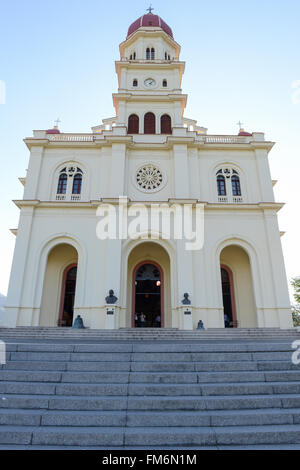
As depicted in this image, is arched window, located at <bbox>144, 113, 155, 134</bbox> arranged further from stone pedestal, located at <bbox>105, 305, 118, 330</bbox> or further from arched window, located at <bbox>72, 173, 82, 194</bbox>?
→ stone pedestal, located at <bbox>105, 305, 118, 330</bbox>

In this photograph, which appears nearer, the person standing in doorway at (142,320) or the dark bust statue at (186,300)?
the dark bust statue at (186,300)

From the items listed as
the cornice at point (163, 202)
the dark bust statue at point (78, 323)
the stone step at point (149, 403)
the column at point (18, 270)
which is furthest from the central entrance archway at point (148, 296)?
the stone step at point (149, 403)

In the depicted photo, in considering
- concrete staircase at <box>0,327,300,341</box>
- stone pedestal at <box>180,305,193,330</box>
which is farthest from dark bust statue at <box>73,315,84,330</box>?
stone pedestal at <box>180,305,193,330</box>

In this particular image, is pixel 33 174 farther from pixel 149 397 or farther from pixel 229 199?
pixel 149 397

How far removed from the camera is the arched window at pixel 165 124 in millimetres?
20828

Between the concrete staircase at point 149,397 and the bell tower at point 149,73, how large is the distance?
17.6m

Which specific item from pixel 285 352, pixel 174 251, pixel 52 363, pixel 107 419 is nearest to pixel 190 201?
pixel 174 251

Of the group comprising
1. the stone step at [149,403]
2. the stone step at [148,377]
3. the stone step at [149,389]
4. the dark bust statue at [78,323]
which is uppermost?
the dark bust statue at [78,323]

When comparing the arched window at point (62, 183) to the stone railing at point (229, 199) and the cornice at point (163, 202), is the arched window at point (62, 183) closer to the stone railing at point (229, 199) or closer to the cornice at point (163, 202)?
the cornice at point (163, 202)

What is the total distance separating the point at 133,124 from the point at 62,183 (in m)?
7.45

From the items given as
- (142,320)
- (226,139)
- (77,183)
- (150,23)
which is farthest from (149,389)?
(150,23)

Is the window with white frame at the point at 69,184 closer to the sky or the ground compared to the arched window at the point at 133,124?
closer to the ground

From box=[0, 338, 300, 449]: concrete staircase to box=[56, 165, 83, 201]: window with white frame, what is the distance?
39.3 ft

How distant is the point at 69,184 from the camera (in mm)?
18266
